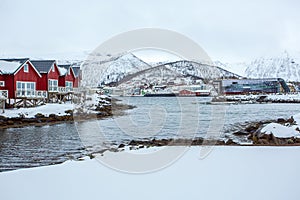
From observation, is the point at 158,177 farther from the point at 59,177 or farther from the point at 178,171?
the point at 59,177

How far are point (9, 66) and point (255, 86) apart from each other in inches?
1221

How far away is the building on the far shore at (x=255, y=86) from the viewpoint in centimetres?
3706

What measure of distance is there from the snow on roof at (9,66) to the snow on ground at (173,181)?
1285cm

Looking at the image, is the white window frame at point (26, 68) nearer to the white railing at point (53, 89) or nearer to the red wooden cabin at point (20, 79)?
the red wooden cabin at point (20, 79)

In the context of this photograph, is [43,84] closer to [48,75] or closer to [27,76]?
[48,75]

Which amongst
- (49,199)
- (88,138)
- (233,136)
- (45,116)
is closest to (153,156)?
(49,199)

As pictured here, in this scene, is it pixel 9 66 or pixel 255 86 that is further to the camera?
pixel 255 86

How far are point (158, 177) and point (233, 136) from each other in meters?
5.24

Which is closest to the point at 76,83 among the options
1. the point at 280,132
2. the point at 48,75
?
the point at 48,75

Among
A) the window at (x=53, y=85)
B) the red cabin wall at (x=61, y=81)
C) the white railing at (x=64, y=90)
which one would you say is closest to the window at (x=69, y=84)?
the white railing at (x=64, y=90)

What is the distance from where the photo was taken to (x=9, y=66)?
15.3m

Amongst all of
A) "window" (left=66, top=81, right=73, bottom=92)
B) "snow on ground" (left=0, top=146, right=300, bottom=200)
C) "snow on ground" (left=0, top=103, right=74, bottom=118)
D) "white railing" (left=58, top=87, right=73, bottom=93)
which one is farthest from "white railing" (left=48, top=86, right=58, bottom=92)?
"snow on ground" (left=0, top=146, right=300, bottom=200)

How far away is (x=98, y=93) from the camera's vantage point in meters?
22.6

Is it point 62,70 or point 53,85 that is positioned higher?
point 62,70
